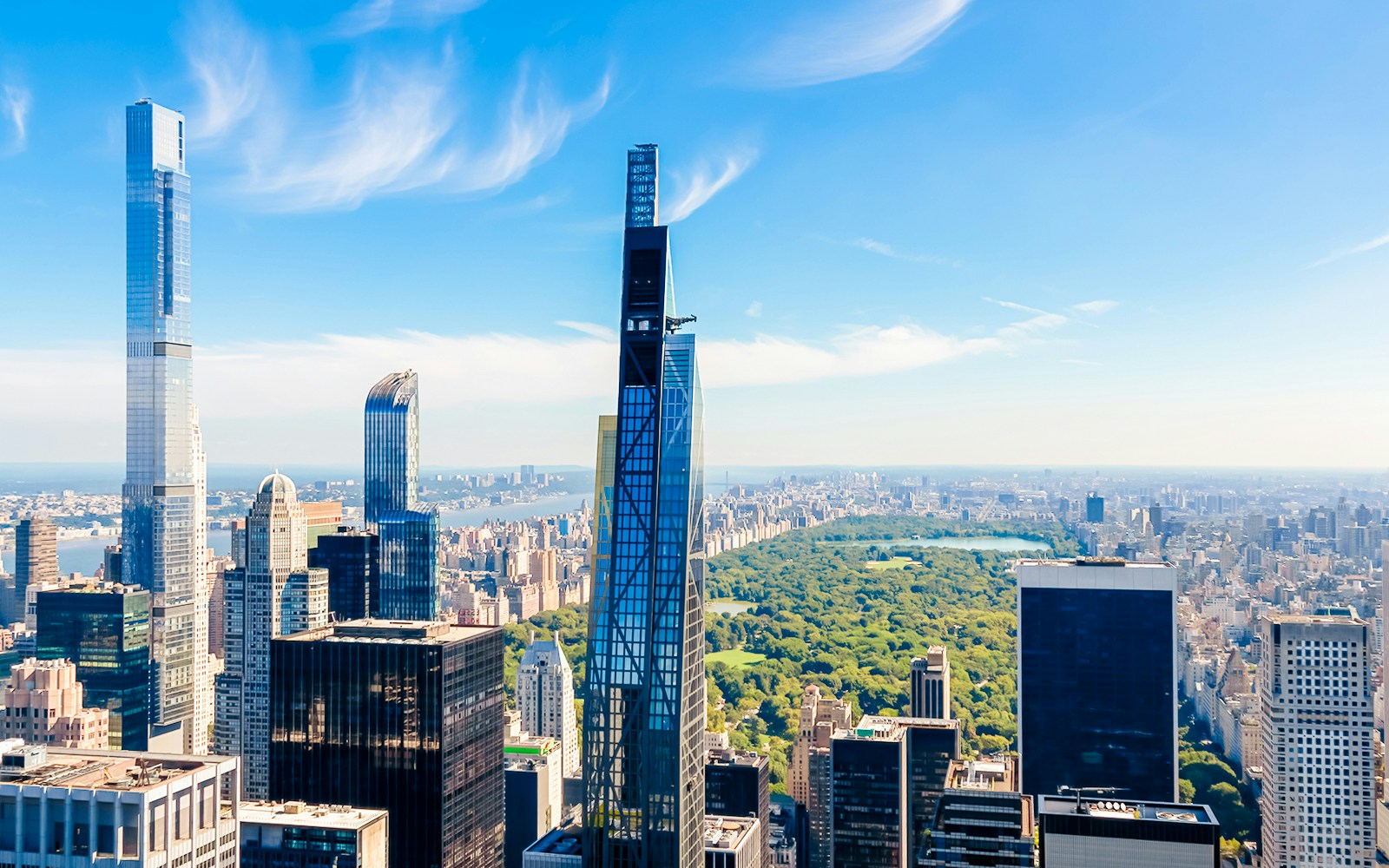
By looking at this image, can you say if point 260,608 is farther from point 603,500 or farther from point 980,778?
point 980,778

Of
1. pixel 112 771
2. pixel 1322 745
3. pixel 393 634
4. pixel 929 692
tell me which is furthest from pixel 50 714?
pixel 1322 745

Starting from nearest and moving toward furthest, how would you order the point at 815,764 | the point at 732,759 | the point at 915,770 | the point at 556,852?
the point at 556,852, the point at 915,770, the point at 732,759, the point at 815,764

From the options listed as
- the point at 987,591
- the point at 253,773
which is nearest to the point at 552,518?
the point at 987,591

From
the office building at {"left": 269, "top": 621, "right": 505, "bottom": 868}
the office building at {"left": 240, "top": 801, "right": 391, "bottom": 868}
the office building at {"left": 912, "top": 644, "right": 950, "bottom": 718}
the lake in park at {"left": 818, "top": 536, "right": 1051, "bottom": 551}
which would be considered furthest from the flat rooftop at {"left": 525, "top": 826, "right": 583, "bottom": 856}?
the lake in park at {"left": 818, "top": 536, "right": 1051, "bottom": 551}

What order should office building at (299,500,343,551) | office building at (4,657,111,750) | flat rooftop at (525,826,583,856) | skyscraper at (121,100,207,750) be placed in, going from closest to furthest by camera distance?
1. flat rooftop at (525,826,583,856)
2. office building at (4,657,111,750)
3. office building at (299,500,343,551)
4. skyscraper at (121,100,207,750)

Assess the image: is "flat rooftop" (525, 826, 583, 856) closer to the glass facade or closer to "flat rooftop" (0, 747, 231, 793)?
"flat rooftop" (0, 747, 231, 793)

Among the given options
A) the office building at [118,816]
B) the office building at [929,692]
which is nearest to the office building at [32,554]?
the office building at [929,692]

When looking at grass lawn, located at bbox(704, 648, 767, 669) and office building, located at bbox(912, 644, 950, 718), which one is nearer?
office building, located at bbox(912, 644, 950, 718)
